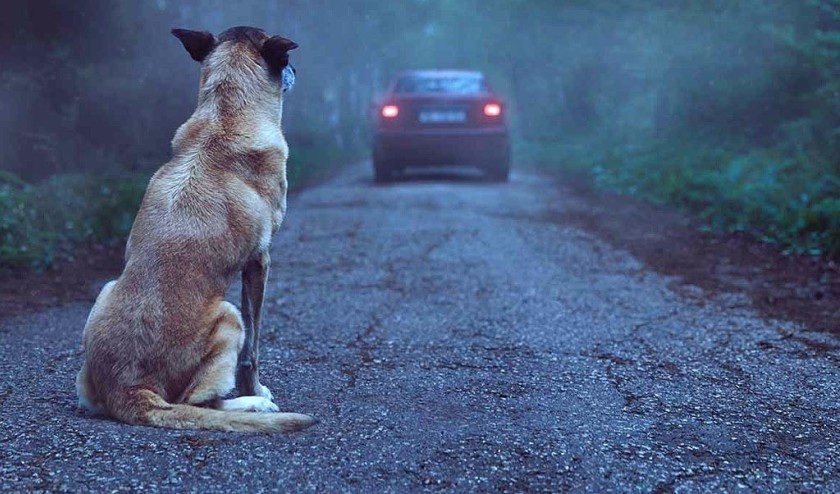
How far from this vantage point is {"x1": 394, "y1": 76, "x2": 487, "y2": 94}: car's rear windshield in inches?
628

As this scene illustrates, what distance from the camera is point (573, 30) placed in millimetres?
28297

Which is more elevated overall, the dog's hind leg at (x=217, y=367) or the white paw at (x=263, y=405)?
the dog's hind leg at (x=217, y=367)

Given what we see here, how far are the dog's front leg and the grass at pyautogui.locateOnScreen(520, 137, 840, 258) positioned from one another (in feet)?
19.1

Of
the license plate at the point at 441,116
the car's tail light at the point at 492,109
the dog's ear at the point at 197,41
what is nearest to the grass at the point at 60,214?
the dog's ear at the point at 197,41

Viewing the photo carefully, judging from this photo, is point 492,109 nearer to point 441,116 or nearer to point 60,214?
point 441,116

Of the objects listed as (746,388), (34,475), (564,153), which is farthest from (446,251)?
(564,153)

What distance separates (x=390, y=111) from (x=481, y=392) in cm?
1179

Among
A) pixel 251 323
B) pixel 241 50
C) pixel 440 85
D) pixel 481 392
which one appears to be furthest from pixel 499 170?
pixel 251 323

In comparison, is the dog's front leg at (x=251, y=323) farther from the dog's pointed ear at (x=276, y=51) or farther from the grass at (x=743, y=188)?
the grass at (x=743, y=188)

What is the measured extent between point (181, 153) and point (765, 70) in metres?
11.7

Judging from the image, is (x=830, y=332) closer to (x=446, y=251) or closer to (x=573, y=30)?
(x=446, y=251)

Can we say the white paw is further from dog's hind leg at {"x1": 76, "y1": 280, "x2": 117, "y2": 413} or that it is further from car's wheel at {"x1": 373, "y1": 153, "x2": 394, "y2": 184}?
car's wheel at {"x1": 373, "y1": 153, "x2": 394, "y2": 184}

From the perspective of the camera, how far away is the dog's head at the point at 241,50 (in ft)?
13.3

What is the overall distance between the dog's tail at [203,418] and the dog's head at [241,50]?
1.50m
